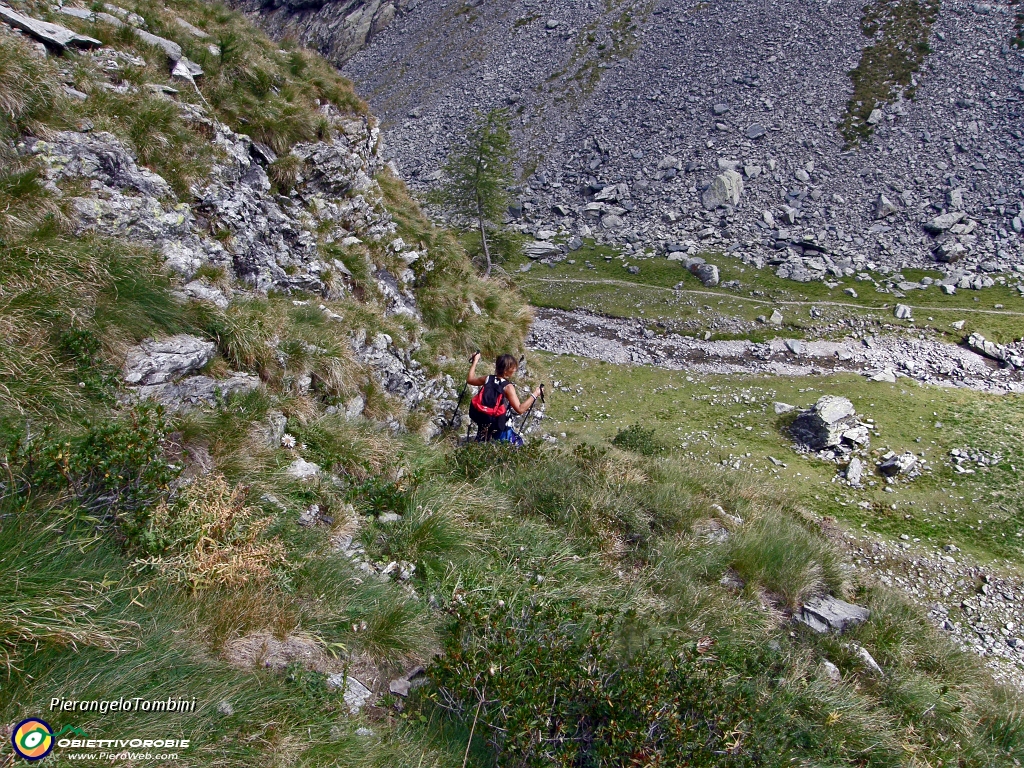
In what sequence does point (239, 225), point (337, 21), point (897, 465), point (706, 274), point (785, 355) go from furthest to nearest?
point (337, 21) < point (706, 274) < point (785, 355) < point (897, 465) < point (239, 225)

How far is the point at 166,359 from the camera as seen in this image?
6.69 meters

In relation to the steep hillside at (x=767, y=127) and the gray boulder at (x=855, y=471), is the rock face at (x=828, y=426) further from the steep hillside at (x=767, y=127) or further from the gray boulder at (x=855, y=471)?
the steep hillside at (x=767, y=127)

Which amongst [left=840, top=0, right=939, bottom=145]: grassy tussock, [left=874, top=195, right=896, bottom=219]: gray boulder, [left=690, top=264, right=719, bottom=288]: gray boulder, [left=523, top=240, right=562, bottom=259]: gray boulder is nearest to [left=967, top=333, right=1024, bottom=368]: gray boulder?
[left=690, top=264, right=719, bottom=288]: gray boulder

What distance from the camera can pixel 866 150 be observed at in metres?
50.8

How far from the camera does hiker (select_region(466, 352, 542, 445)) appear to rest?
9.27 metres

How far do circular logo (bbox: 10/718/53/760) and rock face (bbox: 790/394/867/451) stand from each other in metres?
25.8

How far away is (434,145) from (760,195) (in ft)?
139

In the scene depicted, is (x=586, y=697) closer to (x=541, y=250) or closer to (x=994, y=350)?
(x=994, y=350)

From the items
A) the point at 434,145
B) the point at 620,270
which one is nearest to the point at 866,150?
the point at 620,270

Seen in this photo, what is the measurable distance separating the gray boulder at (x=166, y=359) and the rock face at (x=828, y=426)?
943 inches

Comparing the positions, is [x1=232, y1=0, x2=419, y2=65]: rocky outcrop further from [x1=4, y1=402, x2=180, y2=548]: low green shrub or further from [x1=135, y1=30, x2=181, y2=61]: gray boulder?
[x1=4, y1=402, x2=180, y2=548]: low green shrub

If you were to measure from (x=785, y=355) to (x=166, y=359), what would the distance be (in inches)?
1357

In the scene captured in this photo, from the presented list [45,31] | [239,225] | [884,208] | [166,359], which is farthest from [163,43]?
[884,208]

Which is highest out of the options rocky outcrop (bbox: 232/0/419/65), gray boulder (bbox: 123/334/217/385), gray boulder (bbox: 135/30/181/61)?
rocky outcrop (bbox: 232/0/419/65)
